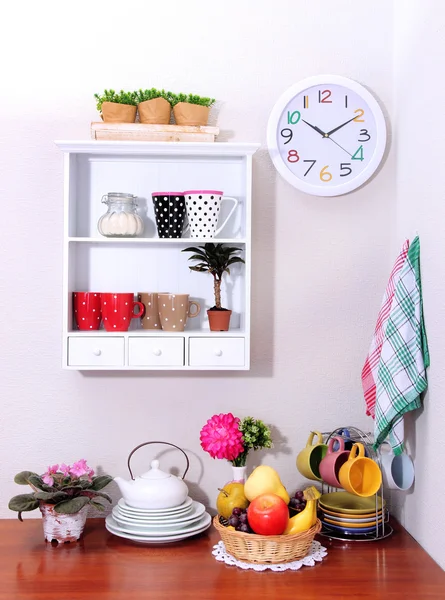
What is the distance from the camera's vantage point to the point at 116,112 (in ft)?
6.36

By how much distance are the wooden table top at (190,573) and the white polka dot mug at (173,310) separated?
55cm

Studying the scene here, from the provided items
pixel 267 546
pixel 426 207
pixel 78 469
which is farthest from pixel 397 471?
pixel 78 469

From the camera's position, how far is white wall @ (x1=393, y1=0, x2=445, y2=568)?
1697 mm

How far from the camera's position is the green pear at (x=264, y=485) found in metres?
1.80

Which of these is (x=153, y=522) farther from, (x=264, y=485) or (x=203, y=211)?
(x=203, y=211)

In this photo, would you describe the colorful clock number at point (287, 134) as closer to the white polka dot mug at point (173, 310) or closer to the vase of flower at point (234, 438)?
the white polka dot mug at point (173, 310)

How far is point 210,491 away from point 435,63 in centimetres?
127

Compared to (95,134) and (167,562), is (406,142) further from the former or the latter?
(167,562)

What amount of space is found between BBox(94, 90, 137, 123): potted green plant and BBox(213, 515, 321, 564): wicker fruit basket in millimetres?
1069

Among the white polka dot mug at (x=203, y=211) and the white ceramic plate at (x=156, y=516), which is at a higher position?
the white polka dot mug at (x=203, y=211)

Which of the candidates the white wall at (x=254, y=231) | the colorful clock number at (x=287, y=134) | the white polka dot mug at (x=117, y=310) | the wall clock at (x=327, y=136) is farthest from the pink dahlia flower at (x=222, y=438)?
the colorful clock number at (x=287, y=134)

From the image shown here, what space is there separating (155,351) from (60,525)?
19.4 inches

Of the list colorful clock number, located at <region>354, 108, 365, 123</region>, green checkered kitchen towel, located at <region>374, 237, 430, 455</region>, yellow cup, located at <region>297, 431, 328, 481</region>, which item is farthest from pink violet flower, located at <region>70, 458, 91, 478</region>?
colorful clock number, located at <region>354, 108, 365, 123</region>

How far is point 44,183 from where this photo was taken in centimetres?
204
